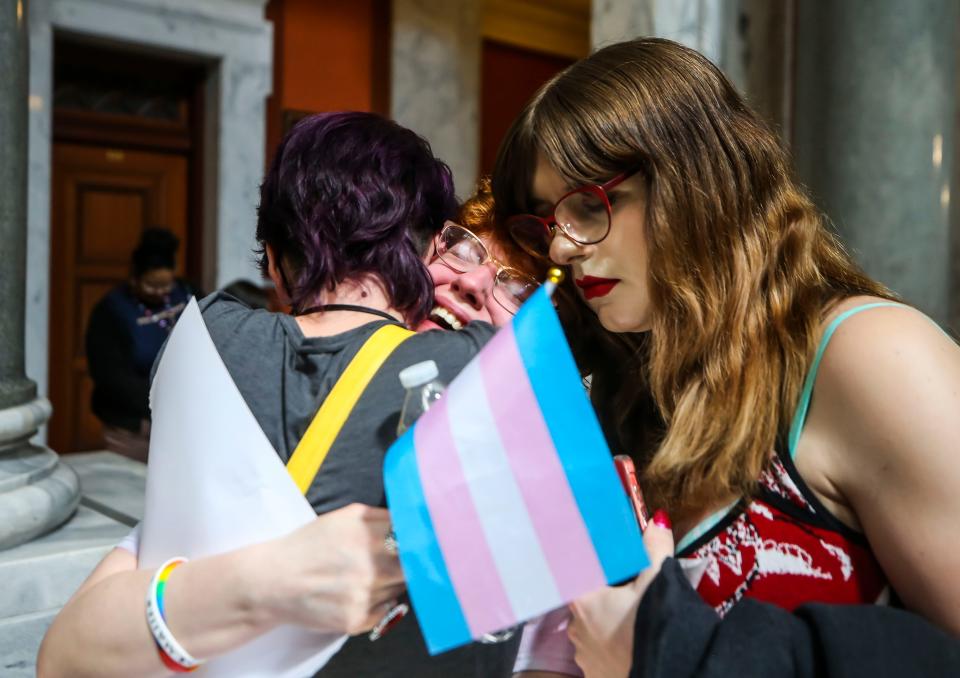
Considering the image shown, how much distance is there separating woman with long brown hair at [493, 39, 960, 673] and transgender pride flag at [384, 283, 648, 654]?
0.25 meters

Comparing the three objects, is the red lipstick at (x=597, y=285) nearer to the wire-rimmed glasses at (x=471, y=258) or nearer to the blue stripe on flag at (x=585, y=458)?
the wire-rimmed glasses at (x=471, y=258)

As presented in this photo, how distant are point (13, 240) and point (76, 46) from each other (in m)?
3.55

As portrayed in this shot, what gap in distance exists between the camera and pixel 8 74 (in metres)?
1.84

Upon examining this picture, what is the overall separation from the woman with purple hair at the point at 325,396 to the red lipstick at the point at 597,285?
0.21m

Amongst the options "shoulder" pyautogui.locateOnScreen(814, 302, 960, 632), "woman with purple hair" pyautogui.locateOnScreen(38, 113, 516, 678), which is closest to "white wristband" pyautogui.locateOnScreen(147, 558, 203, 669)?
"woman with purple hair" pyautogui.locateOnScreen(38, 113, 516, 678)

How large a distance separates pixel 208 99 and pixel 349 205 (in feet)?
15.3

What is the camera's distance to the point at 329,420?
37.5 inches

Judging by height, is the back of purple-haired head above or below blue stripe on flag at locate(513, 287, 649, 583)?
above

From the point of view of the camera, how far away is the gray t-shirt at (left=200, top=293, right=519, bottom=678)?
951 mm

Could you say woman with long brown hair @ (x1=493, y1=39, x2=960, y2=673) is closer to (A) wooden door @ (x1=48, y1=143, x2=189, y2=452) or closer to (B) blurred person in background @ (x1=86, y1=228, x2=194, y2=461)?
(B) blurred person in background @ (x1=86, y1=228, x2=194, y2=461)

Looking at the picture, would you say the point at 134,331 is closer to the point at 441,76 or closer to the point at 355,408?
the point at 441,76

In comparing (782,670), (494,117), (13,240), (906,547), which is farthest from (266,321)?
(494,117)

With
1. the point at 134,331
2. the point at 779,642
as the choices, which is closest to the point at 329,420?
the point at 779,642

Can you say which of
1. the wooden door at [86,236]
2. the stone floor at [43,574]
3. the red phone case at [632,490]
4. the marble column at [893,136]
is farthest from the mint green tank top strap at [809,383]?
the wooden door at [86,236]
